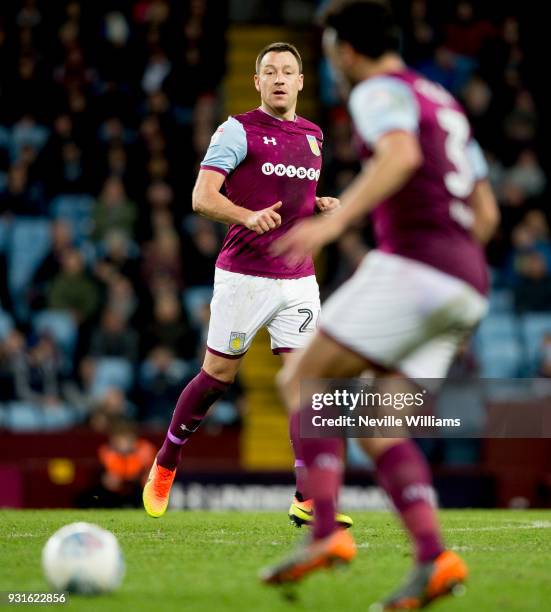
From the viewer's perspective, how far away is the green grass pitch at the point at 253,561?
17.6ft

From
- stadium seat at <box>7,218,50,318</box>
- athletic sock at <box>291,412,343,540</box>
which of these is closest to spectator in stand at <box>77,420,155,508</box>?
stadium seat at <box>7,218,50,318</box>

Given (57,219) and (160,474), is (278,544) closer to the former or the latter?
(160,474)

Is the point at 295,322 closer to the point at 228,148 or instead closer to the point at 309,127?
the point at 228,148

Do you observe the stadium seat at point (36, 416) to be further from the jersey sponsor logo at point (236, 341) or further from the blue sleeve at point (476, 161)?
the blue sleeve at point (476, 161)

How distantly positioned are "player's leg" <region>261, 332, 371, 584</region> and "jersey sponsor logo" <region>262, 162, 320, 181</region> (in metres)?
2.94

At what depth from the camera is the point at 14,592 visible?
5.48 m

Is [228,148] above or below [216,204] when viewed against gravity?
above

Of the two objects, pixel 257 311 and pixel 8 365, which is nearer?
pixel 257 311

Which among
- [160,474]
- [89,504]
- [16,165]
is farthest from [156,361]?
[160,474]

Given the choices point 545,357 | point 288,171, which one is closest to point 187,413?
point 288,171

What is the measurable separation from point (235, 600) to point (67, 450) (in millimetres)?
9306

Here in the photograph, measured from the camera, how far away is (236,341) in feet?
27.0

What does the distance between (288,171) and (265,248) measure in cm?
49

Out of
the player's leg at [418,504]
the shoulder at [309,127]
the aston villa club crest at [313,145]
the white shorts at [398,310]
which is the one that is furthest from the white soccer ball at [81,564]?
the shoulder at [309,127]
